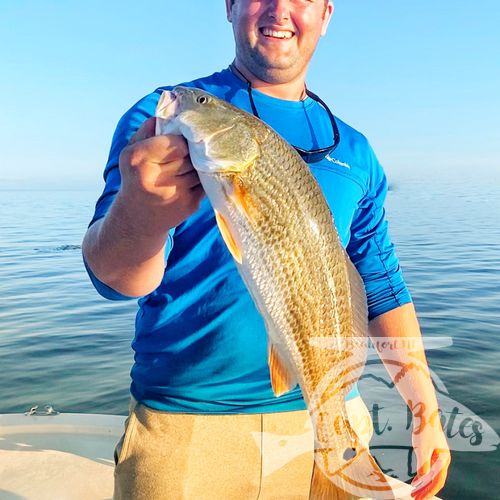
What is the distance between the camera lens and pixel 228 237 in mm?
2238

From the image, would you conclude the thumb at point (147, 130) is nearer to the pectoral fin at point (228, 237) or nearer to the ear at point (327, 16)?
the pectoral fin at point (228, 237)

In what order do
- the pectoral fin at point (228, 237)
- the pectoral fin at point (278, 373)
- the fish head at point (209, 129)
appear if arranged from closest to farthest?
the fish head at point (209, 129), the pectoral fin at point (228, 237), the pectoral fin at point (278, 373)

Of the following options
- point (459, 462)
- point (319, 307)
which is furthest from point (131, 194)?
point (459, 462)

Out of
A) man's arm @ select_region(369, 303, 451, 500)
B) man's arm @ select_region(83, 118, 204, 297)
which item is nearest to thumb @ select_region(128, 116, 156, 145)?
man's arm @ select_region(83, 118, 204, 297)

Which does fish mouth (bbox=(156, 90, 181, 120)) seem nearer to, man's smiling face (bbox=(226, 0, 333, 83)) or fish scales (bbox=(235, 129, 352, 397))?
fish scales (bbox=(235, 129, 352, 397))

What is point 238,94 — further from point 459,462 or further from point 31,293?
point 31,293

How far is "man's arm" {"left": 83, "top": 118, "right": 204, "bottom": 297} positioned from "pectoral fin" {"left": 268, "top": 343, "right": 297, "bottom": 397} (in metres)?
0.58

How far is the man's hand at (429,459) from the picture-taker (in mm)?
3277

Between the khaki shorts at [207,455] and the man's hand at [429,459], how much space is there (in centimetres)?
78

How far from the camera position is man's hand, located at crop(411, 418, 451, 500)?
3277 mm

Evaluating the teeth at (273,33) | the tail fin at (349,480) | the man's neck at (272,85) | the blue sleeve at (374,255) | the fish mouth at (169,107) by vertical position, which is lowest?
the tail fin at (349,480)

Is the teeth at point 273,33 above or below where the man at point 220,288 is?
above

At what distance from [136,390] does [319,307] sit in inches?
44.4
